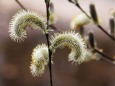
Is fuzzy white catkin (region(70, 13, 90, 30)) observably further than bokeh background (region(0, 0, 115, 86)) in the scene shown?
No

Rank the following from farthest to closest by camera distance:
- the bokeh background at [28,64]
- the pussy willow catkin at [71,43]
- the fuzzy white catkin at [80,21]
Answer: the bokeh background at [28,64]
the fuzzy white catkin at [80,21]
the pussy willow catkin at [71,43]

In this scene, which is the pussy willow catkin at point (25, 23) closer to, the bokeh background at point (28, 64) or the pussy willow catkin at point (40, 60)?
the pussy willow catkin at point (40, 60)

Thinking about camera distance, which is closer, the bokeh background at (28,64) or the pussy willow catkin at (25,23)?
the pussy willow catkin at (25,23)

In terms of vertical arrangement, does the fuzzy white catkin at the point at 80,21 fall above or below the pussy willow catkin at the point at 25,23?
below

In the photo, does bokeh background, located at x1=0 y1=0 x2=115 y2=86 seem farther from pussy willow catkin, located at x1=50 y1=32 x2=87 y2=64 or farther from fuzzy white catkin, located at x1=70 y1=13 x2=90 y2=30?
pussy willow catkin, located at x1=50 y1=32 x2=87 y2=64

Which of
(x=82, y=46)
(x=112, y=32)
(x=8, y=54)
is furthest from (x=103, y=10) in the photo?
(x=82, y=46)

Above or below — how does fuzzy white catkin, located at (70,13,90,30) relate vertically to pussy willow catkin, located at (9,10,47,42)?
below

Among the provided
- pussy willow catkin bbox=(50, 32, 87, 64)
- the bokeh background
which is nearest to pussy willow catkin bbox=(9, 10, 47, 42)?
pussy willow catkin bbox=(50, 32, 87, 64)

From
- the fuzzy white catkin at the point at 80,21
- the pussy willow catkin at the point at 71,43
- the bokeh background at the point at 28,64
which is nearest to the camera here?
the pussy willow catkin at the point at 71,43

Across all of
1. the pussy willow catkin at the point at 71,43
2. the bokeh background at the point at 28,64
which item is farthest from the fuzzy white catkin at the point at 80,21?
the bokeh background at the point at 28,64

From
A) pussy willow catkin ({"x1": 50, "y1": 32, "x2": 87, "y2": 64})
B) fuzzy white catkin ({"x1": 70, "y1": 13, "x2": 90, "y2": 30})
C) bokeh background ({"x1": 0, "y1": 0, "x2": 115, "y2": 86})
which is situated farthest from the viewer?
bokeh background ({"x1": 0, "y1": 0, "x2": 115, "y2": 86})

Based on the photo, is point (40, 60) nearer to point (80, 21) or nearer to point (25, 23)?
point (25, 23)
